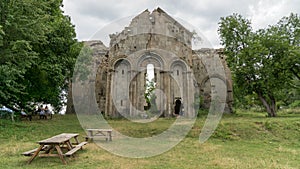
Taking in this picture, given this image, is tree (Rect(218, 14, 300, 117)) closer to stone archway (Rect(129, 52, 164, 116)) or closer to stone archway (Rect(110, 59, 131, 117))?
stone archway (Rect(129, 52, 164, 116))

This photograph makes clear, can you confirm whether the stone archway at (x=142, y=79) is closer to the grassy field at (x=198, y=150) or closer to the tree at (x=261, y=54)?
the tree at (x=261, y=54)

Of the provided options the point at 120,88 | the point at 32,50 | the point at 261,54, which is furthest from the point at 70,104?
the point at 261,54

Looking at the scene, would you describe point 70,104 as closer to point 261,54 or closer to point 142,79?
point 142,79

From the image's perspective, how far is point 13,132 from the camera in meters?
10.5

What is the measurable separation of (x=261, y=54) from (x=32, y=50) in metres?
15.8

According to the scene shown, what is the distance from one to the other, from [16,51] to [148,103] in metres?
13.5

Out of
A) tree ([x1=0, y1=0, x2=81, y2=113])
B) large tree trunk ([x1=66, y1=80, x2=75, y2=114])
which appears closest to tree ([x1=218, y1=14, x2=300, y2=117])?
tree ([x1=0, y1=0, x2=81, y2=113])

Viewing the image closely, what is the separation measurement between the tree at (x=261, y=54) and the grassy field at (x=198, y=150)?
21.4 ft

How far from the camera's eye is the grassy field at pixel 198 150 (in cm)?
612

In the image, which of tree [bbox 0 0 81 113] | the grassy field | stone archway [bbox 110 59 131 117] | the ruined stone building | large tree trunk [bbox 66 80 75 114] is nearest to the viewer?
the grassy field

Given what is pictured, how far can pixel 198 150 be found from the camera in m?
8.17

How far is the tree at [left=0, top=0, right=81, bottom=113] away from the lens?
10.6m

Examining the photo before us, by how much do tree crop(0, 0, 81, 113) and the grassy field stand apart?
2.57 meters

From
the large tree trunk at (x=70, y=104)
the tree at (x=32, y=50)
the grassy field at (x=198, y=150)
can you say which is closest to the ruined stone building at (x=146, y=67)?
the large tree trunk at (x=70, y=104)
